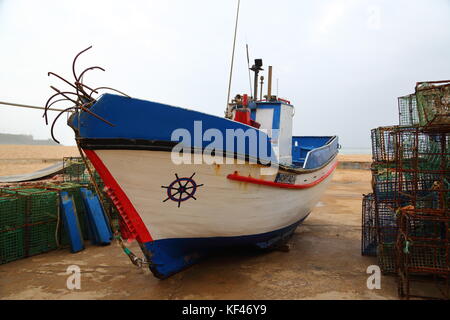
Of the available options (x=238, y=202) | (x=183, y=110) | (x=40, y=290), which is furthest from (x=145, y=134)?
(x=40, y=290)

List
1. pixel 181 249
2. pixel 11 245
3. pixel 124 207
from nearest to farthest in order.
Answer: pixel 124 207, pixel 181 249, pixel 11 245

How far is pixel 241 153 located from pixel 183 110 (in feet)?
3.38

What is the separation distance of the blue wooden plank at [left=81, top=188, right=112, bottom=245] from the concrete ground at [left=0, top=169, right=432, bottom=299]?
8.5 inches

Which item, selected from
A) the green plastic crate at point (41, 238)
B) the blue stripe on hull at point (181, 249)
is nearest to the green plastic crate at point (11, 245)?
the green plastic crate at point (41, 238)

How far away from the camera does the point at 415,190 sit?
411cm

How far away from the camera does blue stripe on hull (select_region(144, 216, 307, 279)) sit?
4.06m

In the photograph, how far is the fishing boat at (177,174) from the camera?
351 centimetres

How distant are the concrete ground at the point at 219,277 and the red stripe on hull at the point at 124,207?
0.82 m

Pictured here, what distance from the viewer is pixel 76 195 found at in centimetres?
636

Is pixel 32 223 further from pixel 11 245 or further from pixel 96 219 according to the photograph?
pixel 96 219

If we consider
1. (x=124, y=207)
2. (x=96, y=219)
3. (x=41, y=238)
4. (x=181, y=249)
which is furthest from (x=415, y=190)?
(x=41, y=238)

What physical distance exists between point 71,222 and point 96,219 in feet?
1.64

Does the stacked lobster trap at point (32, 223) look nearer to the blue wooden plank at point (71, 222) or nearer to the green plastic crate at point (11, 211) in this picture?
the green plastic crate at point (11, 211)

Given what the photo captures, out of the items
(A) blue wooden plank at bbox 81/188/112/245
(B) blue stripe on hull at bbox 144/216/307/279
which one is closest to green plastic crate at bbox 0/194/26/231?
(A) blue wooden plank at bbox 81/188/112/245
